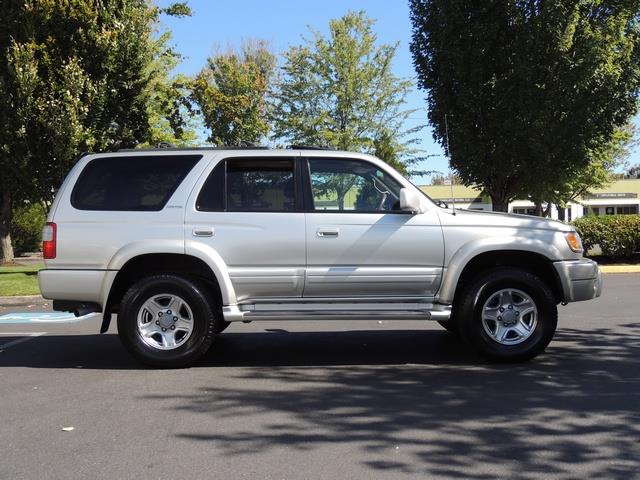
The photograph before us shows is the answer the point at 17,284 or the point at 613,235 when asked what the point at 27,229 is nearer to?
the point at 17,284

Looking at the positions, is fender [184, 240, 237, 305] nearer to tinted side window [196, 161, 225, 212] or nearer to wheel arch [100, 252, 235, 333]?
wheel arch [100, 252, 235, 333]

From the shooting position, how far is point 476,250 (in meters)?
6.02

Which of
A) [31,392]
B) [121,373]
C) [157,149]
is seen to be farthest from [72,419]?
[157,149]

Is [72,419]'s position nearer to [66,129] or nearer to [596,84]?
[66,129]

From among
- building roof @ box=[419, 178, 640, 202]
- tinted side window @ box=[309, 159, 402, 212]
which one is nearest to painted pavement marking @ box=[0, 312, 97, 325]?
tinted side window @ box=[309, 159, 402, 212]

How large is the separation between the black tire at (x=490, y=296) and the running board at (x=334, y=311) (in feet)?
0.83

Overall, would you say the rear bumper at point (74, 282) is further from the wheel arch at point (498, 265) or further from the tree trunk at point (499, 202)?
the tree trunk at point (499, 202)

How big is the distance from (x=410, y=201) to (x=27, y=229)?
3068cm

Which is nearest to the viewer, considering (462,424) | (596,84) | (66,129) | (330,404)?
(462,424)

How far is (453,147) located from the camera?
1670 centimetres

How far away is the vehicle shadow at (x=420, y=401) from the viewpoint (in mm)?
3916

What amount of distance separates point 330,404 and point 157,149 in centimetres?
321

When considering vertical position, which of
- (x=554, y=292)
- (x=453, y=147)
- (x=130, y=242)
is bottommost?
(x=554, y=292)

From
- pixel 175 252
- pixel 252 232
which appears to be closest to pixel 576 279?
pixel 252 232
